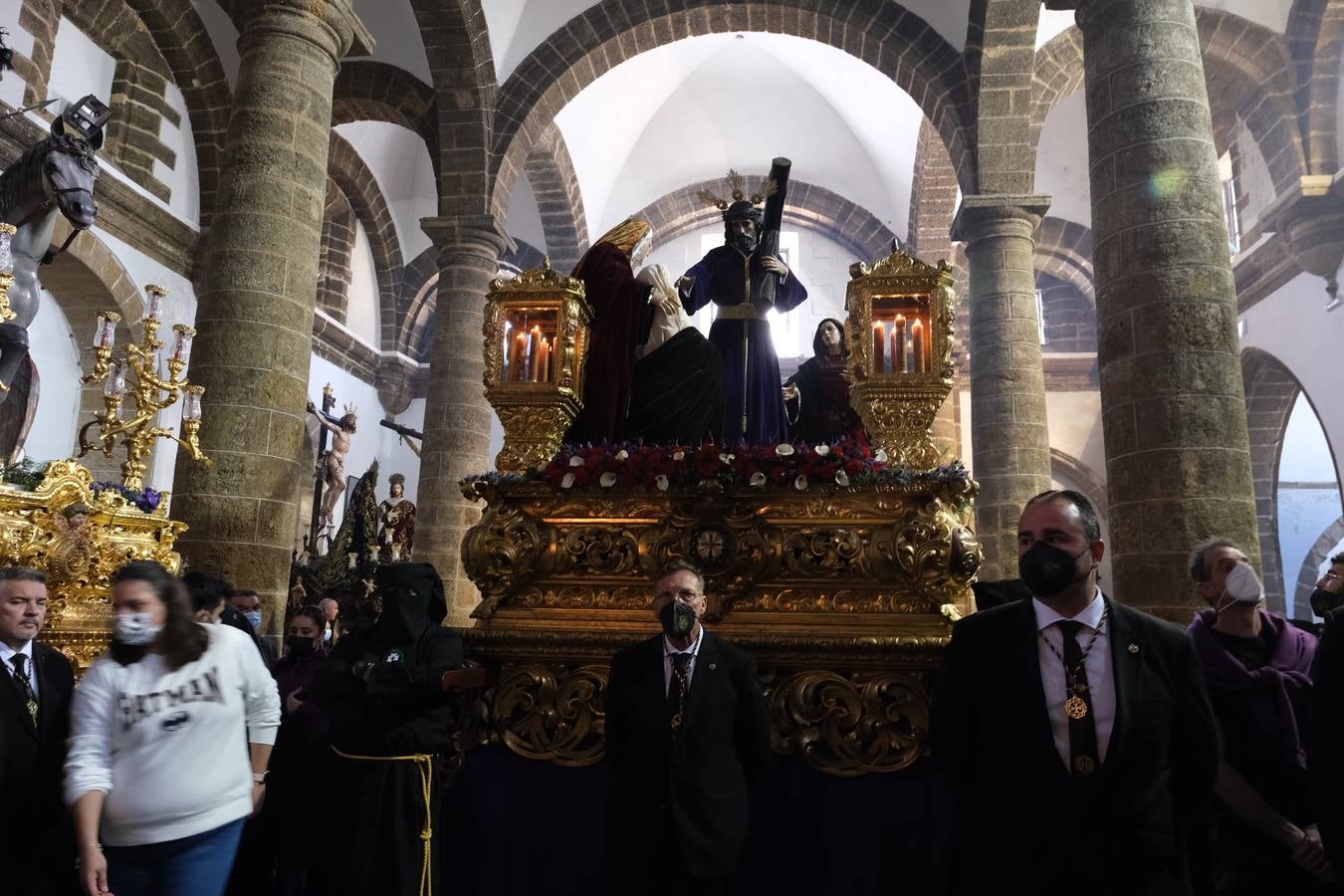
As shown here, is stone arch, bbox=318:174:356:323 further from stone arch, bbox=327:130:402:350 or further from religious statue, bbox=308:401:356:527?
religious statue, bbox=308:401:356:527

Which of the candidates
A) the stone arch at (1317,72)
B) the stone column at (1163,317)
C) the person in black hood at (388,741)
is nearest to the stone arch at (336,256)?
the stone column at (1163,317)

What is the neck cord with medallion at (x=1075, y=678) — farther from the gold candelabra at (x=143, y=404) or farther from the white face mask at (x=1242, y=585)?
the gold candelabra at (x=143, y=404)

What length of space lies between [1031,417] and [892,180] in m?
8.72

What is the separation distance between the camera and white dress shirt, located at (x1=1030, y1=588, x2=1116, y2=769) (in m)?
2.16

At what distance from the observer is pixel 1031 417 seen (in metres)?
10.6

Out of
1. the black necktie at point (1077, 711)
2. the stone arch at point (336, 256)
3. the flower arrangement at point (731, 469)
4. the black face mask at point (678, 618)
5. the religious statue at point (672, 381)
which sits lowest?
the black necktie at point (1077, 711)

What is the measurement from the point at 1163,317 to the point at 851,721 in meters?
3.33

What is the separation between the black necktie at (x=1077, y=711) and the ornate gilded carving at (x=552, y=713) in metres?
2.22

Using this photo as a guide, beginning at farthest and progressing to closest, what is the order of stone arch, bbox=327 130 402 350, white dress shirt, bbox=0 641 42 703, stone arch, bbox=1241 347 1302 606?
stone arch, bbox=327 130 402 350, stone arch, bbox=1241 347 1302 606, white dress shirt, bbox=0 641 42 703

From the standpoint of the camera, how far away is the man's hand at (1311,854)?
275cm

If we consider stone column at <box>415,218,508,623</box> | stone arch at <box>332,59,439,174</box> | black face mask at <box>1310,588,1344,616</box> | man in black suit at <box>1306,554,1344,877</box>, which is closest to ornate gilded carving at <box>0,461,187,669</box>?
man in black suit at <box>1306,554,1344,877</box>

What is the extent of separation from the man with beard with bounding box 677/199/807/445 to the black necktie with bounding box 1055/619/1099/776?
3.00 meters

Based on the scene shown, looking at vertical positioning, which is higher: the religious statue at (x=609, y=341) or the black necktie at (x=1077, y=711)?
the religious statue at (x=609, y=341)

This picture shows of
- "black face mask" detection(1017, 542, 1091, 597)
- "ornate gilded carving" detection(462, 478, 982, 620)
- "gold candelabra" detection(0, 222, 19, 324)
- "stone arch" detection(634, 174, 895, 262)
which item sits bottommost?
"black face mask" detection(1017, 542, 1091, 597)
